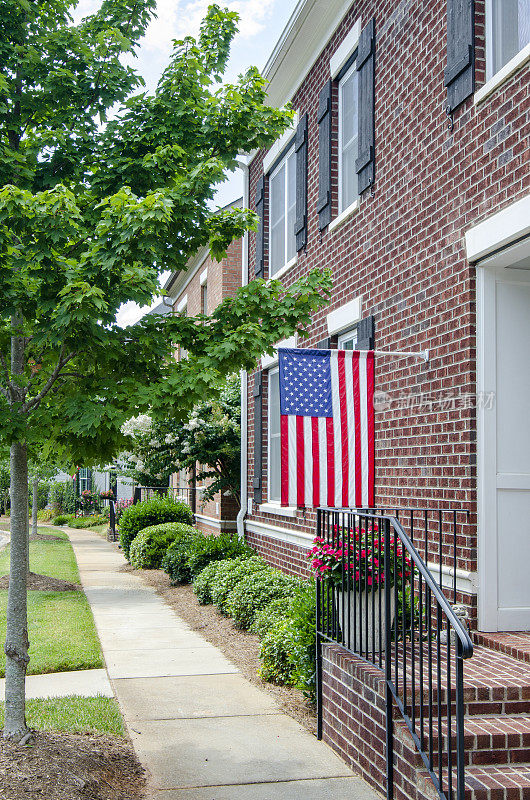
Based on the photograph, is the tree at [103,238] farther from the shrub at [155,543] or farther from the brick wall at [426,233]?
the shrub at [155,543]

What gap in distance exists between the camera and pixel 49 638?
31.1 ft

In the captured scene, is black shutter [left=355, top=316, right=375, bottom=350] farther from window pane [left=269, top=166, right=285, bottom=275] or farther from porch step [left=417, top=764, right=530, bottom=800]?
porch step [left=417, top=764, right=530, bottom=800]

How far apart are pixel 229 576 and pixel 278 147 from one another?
6.37 m

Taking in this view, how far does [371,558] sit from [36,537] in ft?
67.2

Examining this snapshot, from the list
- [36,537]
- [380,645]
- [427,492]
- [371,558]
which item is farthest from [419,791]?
[36,537]

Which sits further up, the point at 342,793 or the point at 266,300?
the point at 266,300

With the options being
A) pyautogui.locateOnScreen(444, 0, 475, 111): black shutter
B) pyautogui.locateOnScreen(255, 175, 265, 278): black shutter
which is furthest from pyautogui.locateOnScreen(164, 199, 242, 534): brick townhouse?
pyautogui.locateOnScreen(444, 0, 475, 111): black shutter

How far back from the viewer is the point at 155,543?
1680 centimetres

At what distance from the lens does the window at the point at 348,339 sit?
9.07m

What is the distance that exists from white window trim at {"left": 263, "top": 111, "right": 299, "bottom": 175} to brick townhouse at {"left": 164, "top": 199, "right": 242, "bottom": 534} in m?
1.75

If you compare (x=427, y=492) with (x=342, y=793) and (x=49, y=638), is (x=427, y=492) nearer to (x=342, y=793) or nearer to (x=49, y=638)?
(x=342, y=793)

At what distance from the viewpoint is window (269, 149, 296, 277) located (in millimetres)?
12078

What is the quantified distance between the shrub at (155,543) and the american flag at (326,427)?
947 cm

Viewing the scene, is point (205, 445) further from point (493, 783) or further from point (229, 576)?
point (493, 783)
